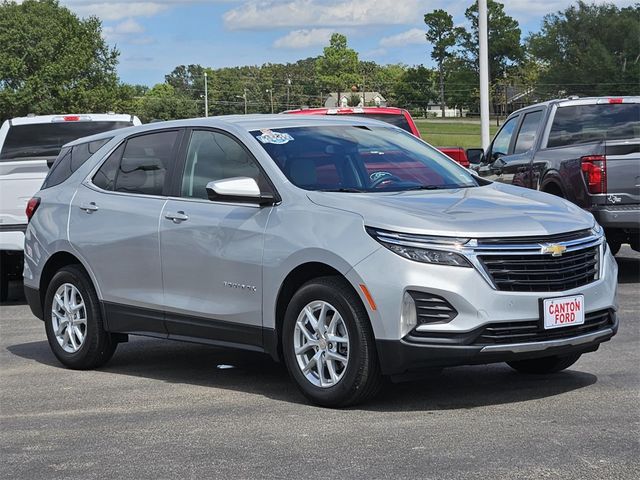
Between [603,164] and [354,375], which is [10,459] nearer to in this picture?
[354,375]

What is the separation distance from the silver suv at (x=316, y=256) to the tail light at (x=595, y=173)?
170 inches

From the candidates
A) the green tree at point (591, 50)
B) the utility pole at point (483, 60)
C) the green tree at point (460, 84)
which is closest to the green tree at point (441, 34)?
the green tree at point (460, 84)

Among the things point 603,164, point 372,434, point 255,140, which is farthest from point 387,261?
point 603,164

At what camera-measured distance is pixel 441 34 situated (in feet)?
466

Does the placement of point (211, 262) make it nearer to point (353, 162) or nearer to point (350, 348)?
point (353, 162)

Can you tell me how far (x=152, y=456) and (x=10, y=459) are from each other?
729 millimetres

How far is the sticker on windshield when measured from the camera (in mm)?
7402

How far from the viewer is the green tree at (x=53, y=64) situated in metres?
96.9

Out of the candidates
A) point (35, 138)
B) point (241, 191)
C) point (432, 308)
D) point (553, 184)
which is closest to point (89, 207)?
point (241, 191)

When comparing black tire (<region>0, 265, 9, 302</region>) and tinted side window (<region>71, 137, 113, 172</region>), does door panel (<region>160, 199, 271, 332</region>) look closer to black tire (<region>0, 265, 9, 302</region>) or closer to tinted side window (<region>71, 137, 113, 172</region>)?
tinted side window (<region>71, 137, 113, 172</region>)

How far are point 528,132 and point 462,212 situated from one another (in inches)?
321

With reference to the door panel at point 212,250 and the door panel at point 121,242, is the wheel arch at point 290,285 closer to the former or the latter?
the door panel at point 212,250

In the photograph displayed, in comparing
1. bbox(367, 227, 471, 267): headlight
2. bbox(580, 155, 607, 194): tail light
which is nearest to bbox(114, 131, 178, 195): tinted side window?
bbox(367, 227, 471, 267): headlight

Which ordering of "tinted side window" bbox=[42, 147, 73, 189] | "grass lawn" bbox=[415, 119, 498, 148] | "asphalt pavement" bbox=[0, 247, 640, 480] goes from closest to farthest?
"asphalt pavement" bbox=[0, 247, 640, 480]
"tinted side window" bbox=[42, 147, 73, 189]
"grass lawn" bbox=[415, 119, 498, 148]
